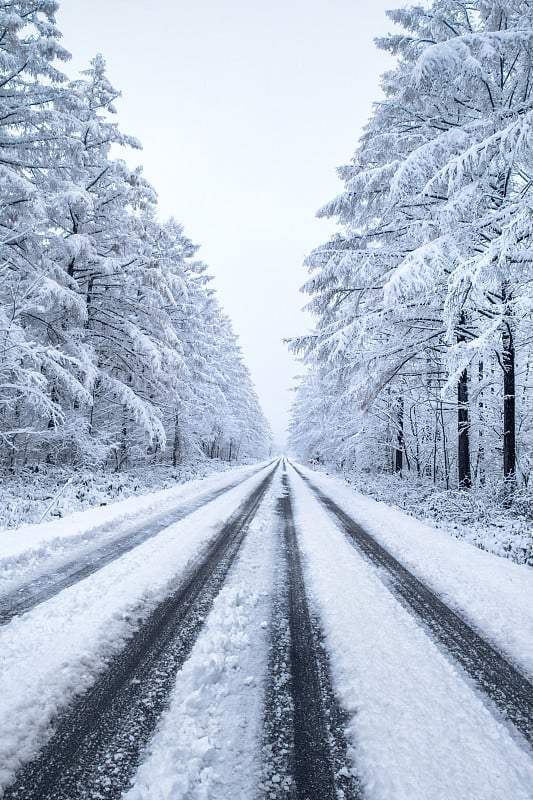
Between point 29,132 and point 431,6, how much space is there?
1031 cm

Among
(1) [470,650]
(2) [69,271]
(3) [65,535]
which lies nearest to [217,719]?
(1) [470,650]

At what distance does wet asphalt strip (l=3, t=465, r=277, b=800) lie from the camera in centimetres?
164

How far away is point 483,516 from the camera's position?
8.31m

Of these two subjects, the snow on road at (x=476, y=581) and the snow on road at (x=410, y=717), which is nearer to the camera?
the snow on road at (x=410, y=717)

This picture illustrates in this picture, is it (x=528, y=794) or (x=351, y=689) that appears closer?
(x=528, y=794)

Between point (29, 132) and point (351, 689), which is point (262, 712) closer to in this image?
point (351, 689)

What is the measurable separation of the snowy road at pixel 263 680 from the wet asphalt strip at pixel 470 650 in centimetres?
2

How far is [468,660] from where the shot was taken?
2799 mm

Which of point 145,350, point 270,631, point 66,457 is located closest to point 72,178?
point 145,350

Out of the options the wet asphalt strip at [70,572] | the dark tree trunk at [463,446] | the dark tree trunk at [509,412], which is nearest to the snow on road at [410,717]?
Answer: the wet asphalt strip at [70,572]

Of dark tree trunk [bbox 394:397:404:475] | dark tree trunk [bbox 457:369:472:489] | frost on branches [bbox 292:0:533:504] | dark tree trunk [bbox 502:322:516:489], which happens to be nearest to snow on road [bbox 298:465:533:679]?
frost on branches [bbox 292:0:533:504]

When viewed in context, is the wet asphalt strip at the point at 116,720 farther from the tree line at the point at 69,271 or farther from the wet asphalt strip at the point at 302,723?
the tree line at the point at 69,271

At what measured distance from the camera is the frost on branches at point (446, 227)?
6109 millimetres

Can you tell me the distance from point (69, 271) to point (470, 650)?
14.3m
